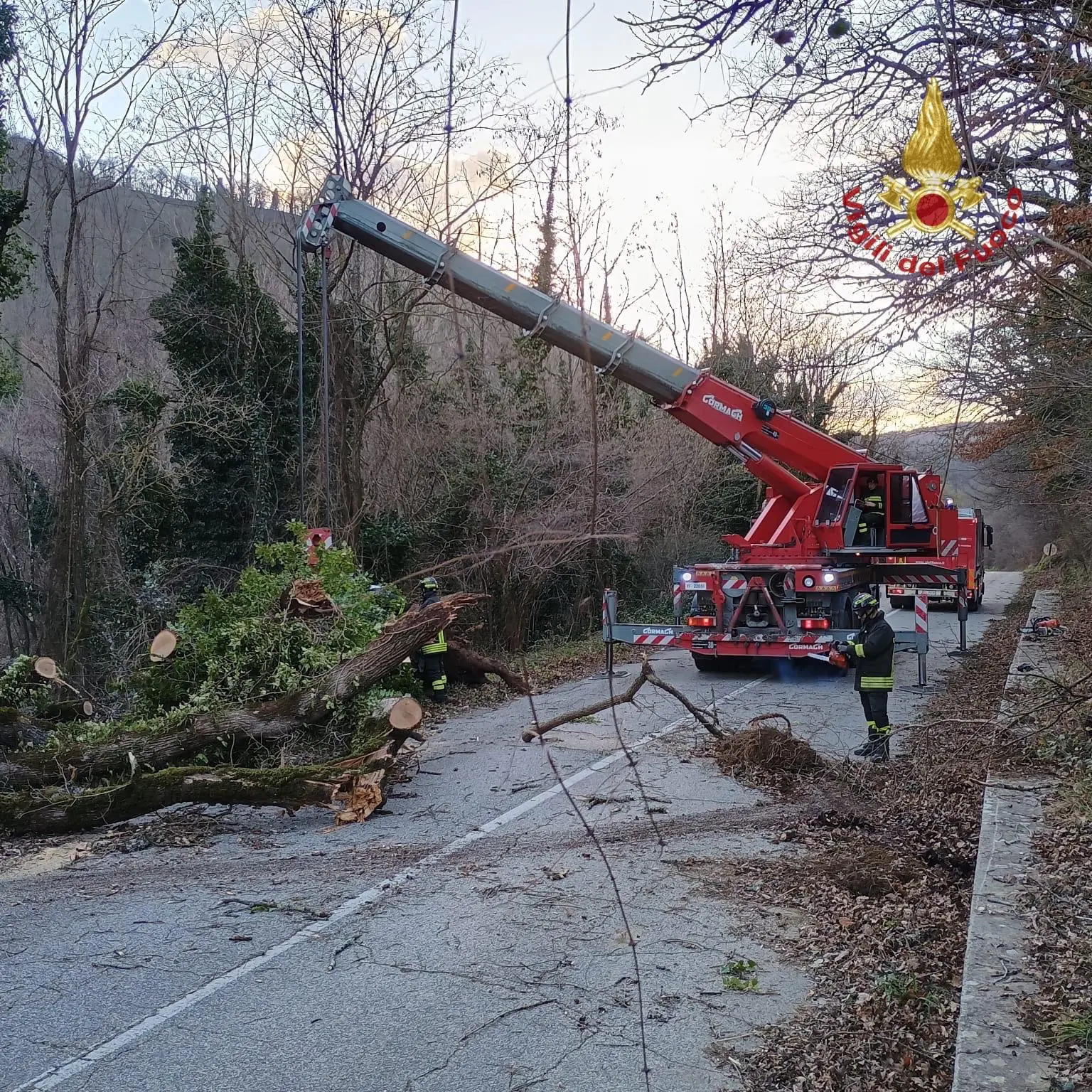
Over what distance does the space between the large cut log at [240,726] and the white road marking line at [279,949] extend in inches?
76.6

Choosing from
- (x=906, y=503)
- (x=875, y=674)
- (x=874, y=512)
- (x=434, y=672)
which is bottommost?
(x=434, y=672)

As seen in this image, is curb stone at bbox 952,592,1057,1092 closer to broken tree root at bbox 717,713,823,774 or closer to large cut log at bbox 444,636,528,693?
broken tree root at bbox 717,713,823,774

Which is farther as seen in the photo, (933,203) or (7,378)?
(7,378)

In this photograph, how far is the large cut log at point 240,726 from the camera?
815cm

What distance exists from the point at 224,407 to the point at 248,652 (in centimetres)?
1123

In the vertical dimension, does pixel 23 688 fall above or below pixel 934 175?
below

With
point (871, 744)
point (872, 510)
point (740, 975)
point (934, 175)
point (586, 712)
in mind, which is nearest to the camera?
point (934, 175)

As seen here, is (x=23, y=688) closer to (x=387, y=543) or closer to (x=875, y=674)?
(x=875, y=674)

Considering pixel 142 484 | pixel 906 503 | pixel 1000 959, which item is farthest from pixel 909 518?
pixel 142 484

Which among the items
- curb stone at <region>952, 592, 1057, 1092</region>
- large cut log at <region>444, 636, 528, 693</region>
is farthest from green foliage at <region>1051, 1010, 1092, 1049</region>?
large cut log at <region>444, 636, 528, 693</region>

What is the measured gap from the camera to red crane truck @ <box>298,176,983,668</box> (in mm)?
13312

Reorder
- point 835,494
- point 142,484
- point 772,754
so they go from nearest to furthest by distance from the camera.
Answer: point 772,754 < point 835,494 < point 142,484

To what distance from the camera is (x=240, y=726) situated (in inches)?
343

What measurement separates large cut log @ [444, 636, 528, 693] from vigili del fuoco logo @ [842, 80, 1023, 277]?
23.7 feet
